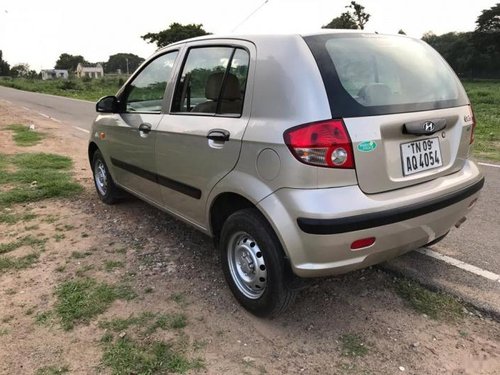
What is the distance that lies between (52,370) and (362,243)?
1.78 meters

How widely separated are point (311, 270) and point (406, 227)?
601mm

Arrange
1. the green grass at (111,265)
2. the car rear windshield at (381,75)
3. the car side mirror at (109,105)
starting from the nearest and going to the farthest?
1. the car rear windshield at (381,75)
2. the green grass at (111,265)
3. the car side mirror at (109,105)

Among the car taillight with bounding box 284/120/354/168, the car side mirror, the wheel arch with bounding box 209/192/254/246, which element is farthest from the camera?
the car side mirror

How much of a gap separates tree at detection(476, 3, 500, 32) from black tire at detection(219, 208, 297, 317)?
7018 cm

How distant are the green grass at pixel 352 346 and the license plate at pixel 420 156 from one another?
985mm

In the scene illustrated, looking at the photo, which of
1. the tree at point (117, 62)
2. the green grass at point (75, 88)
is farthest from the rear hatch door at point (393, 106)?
the tree at point (117, 62)

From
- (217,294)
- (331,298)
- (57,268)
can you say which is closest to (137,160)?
(57,268)

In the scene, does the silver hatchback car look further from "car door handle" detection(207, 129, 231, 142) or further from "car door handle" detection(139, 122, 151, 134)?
"car door handle" detection(139, 122, 151, 134)

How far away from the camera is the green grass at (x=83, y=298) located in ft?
9.59

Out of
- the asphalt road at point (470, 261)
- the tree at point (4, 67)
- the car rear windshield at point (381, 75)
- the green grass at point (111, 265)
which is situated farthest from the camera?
the tree at point (4, 67)

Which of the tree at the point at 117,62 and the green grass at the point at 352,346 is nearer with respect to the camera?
the green grass at the point at 352,346

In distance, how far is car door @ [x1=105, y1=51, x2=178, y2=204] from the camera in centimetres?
371

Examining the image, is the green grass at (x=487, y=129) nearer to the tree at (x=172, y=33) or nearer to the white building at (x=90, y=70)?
the tree at (x=172, y=33)

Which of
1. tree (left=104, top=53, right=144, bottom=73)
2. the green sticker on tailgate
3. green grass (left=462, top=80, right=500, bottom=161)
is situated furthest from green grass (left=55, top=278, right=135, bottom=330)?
tree (left=104, top=53, right=144, bottom=73)
